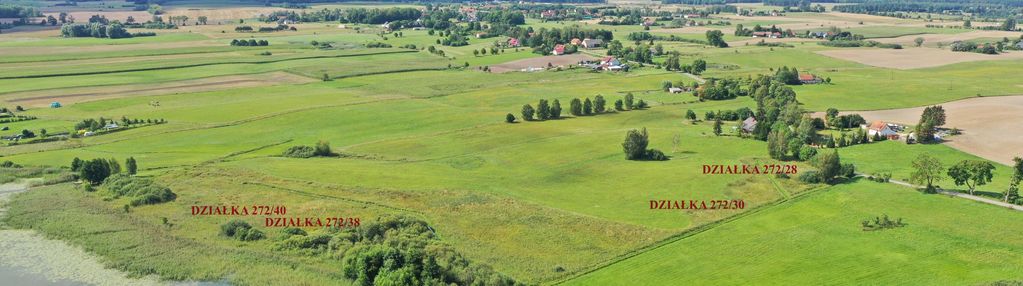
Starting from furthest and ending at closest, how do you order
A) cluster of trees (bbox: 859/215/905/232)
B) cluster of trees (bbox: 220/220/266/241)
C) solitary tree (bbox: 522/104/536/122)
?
1. solitary tree (bbox: 522/104/536/122)
2. cluster of trees (bbox: 220/220/266/241)
3. cluster of trees (bbox: 859/215/905/232)

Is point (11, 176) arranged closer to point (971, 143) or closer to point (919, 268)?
point (919, 268)

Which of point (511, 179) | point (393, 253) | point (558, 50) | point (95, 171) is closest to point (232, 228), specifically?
point (393, 253)

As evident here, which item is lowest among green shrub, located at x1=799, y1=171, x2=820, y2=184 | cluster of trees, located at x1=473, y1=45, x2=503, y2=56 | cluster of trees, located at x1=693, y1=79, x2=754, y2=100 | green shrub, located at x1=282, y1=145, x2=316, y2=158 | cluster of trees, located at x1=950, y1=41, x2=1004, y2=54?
green shrub, located at x1=282, y1=145, x2=316, y2=158

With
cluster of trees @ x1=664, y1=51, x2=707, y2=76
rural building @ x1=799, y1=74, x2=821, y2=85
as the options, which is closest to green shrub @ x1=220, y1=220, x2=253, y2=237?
cluster of trees @ x1=664, y1=51, x2=707, y2=76

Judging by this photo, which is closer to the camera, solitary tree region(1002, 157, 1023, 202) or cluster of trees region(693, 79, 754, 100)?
solitary tree region(1002, 157, 1023, 202)

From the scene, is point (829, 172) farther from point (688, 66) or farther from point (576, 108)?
point (688, 66)

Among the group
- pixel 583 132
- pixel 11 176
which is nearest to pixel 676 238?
pixel 583 132

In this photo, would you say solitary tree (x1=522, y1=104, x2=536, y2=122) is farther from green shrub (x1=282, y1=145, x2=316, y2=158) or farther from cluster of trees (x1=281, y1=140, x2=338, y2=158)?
green shrub (x1=282, y1=145, x2=316, y2=158)
